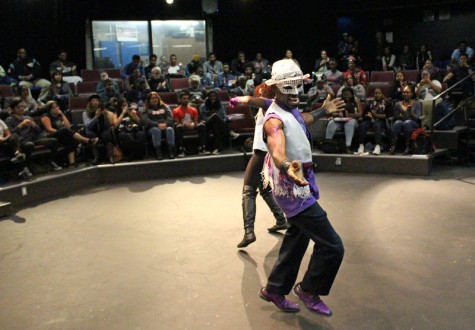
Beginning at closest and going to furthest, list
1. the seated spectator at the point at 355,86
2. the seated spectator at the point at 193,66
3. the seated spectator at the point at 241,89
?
1. the seated spectator at the point at 355,86
2. the seated spectator at the point at 241,89
3. the seated spectator at the point at 193,66

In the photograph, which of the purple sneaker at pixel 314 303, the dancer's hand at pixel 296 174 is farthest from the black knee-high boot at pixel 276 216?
the dancer's hand at pixel 296 174

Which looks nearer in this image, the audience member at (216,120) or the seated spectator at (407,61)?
the audience member at (216,120)

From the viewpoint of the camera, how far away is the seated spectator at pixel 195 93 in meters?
8.88

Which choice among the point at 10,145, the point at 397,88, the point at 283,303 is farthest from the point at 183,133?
the point at 283,303

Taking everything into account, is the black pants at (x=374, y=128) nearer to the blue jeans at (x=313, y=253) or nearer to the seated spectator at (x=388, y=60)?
the seated spectator at (x=388, y=60)

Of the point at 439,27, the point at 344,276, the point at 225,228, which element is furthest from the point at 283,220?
the point at 439,27

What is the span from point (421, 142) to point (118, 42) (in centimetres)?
811

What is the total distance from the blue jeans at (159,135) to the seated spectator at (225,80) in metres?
3.21

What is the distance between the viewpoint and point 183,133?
26.8 ft

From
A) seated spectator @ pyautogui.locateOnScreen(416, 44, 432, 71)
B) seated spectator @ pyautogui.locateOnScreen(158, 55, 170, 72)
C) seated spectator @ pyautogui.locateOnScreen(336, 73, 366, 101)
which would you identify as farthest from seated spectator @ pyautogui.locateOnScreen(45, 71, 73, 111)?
seated spectator @ pyautogui.locateOnScreen(416, 44, 432, 71)

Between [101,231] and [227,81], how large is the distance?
6.59m

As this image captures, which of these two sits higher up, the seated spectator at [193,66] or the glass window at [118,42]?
the glass window at [118,42]

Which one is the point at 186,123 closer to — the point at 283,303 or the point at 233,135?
the point at 233,135

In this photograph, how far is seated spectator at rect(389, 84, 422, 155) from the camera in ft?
24.8
